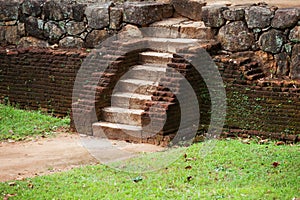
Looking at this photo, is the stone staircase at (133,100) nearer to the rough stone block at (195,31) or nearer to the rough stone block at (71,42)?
the rough stone block at (195,31)

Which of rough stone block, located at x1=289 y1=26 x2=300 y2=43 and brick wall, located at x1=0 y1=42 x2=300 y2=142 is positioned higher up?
rough stone block, located at x1=289 y1=26 x2=300 y2=43

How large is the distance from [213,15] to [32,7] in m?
3.66

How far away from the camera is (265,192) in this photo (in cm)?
811

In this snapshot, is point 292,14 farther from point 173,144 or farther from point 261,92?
point 173,144

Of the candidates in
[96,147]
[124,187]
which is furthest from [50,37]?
[124,187]

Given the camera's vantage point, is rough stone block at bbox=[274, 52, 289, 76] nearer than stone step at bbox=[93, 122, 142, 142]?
No

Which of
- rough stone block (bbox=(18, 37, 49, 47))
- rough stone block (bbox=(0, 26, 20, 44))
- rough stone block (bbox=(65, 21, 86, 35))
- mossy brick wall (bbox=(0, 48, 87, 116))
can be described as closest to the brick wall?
mossy brick wall (bbox=(0, 48, 87, 116))

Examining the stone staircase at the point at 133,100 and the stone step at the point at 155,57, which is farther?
the stone step at the point at 155,57

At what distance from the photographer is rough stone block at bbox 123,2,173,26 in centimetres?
1243

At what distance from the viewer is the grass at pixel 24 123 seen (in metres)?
11.6

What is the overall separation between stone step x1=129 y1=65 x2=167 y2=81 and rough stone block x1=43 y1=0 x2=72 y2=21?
1941 mm

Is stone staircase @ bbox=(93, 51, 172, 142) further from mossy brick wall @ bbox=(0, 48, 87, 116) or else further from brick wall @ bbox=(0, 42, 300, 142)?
mossy brick wall @ bbox=(0, 48, 87, 116)

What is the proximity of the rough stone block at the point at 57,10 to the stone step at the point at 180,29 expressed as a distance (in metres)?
1.58

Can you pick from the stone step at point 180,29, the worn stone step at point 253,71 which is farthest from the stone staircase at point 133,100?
the worn stone step at point 253,71
